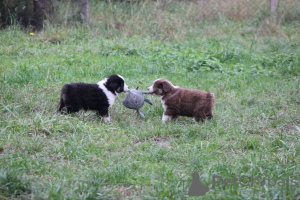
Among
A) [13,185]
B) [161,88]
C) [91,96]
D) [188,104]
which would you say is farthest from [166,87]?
[13,185]

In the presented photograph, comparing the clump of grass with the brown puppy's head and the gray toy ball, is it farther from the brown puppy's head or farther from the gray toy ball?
the brown puppy's head

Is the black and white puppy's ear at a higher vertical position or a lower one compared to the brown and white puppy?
higher

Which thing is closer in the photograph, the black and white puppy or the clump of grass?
the clump of grass

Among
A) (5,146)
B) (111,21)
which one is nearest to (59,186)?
(5,146)

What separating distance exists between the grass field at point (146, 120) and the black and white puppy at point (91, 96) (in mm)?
194

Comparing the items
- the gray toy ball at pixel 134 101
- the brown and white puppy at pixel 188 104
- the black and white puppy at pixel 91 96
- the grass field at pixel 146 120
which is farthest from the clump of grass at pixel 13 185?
the brown and white puppy at pixel 188 104

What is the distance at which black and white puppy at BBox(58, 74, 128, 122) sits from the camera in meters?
6.26

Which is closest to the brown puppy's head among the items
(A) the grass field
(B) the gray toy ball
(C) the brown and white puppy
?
(C) the brown and white puppy

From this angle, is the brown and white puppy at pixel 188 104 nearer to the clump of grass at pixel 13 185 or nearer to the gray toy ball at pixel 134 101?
the gray toy ball at pixel 134 101

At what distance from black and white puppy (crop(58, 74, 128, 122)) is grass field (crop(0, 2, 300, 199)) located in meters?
0.19

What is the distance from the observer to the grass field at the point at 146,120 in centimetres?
408

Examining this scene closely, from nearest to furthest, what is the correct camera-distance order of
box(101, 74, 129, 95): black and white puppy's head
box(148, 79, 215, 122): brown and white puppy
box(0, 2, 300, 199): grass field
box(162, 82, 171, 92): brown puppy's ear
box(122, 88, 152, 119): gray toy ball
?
box(0, 2, 300, 199): grass field
box(148, 79, 215, 122): brown and white puppy
box(122, 88, 152, 119): gray toy ball
box(101, 74, 129, 95): black and white puppy's head
box(162, 82, 171, 92): brown puppy's ear

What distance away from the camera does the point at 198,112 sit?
6.41 metres

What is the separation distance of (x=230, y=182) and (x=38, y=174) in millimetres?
2134
